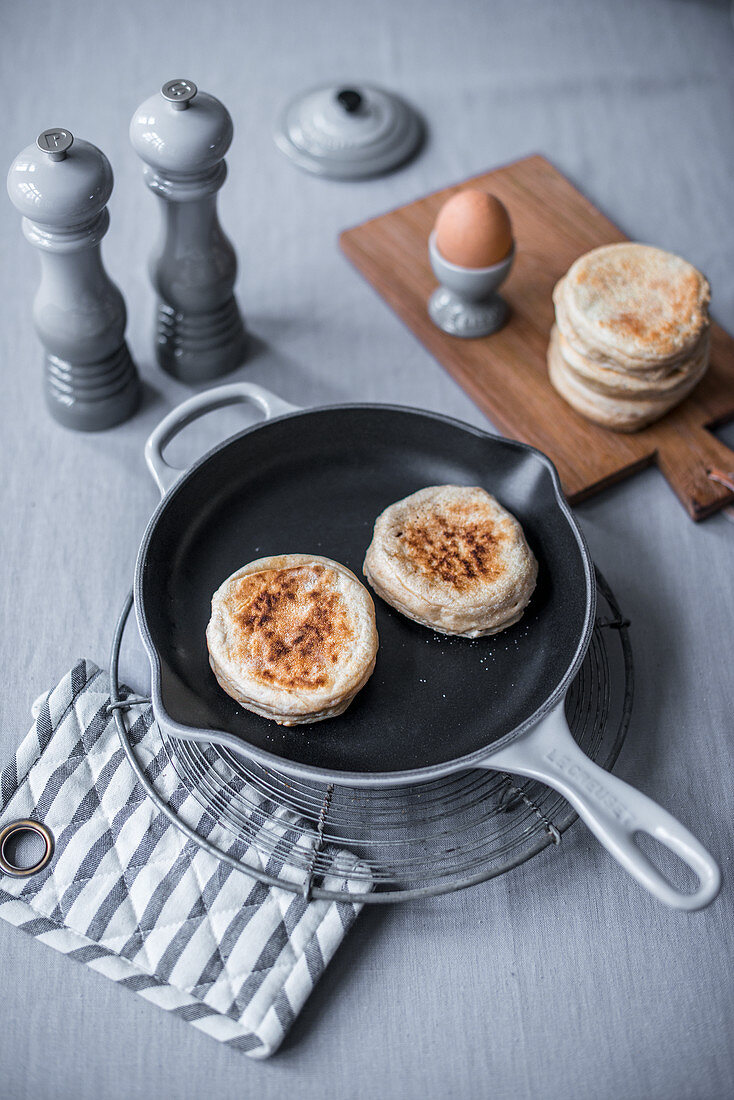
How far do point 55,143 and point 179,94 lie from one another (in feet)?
0.68

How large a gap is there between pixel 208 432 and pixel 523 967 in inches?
39.7

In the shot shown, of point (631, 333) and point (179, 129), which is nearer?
point (179, 129)

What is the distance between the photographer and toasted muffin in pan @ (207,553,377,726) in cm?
115

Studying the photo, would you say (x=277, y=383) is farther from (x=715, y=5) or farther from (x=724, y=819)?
(x=715, y=5)

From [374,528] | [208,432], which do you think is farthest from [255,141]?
[374,528]

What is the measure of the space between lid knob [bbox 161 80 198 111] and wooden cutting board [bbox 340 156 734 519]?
572 mm

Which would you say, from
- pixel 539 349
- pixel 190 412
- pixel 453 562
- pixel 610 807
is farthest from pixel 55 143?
pixel 610 807

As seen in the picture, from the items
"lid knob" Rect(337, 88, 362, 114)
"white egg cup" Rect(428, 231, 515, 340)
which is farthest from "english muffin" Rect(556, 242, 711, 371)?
"lid knob" Rect(337, 88, 362, 114)

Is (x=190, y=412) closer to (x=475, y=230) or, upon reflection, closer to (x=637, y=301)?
(x=475, y=230)

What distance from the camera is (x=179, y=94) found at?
1.33 meters

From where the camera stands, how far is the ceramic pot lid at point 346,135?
6.56ft

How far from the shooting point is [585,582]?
1.27 meters

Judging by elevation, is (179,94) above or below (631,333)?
above

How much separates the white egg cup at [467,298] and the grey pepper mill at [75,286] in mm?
575
